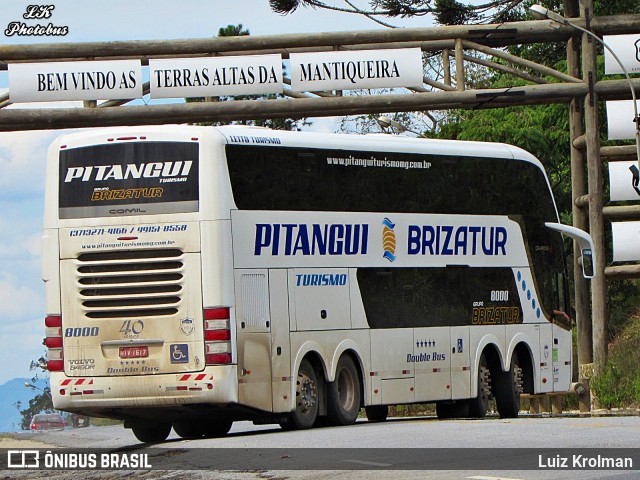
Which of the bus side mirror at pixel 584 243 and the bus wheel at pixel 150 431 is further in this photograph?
the bus side mirror at pixel 584 243

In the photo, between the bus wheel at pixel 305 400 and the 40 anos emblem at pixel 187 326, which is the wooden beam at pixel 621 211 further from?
the 40 anos emblem at pixel 187 326

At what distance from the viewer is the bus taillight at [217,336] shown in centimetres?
1873

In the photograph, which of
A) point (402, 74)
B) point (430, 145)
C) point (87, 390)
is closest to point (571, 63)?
point (402, 74)

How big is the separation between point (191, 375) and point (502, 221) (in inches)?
283

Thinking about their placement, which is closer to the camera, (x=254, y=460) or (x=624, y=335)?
(x=254, y=460)

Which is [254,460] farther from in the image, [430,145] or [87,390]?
[430,145]

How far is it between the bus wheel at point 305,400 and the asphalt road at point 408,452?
786mm

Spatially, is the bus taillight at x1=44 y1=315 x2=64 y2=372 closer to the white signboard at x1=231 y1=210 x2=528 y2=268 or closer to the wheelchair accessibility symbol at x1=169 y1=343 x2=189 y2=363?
the wheelchair accessibility symbol at x1=169 y1=343 x2=189 y2=363

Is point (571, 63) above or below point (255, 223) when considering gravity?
above

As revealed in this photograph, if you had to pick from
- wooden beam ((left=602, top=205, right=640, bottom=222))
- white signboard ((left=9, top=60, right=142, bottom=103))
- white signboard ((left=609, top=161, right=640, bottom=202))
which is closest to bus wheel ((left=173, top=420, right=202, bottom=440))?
white signboard ((left=9, top=60, right=142, bottom=103))

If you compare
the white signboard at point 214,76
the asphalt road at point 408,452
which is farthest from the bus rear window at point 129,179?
the white signboard at point 214,76

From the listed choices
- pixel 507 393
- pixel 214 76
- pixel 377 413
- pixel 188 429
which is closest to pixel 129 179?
pixel 188 429

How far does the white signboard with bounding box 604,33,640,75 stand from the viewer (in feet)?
98.6

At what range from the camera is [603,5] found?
47781 mm
